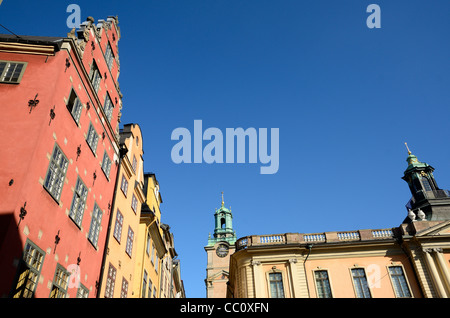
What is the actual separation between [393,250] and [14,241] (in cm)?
2860

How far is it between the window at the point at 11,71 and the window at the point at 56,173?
10.5ft

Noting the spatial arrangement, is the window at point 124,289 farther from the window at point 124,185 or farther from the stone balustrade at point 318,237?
the stone balustrade at point 318,237

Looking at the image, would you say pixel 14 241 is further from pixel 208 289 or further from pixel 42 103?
pixel 208 289

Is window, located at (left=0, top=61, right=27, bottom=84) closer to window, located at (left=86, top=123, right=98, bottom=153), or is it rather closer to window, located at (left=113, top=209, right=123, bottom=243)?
window, located at (left=86, top=123, right=98, bottom=153)

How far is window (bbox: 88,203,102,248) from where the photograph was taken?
1645 centimetres

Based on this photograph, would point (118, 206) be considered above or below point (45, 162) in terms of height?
above

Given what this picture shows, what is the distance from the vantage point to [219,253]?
7306 cm

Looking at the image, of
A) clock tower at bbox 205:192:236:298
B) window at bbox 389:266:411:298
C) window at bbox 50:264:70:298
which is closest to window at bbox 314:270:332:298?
window at bbox 389:266:411:298

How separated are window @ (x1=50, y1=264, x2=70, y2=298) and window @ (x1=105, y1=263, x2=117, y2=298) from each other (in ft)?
14.2

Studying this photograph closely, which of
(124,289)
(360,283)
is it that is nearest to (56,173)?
(124,289)

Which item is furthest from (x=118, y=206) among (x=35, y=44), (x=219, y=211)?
(x=219, y=211)

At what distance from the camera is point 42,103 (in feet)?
42.6

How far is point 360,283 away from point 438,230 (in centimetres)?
795

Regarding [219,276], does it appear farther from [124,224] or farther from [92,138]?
[92,138]
